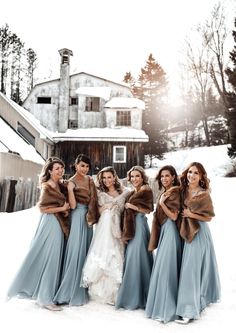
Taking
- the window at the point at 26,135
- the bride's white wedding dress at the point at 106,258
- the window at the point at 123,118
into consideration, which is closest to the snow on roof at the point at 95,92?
the window at the point at 123,118

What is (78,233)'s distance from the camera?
526cm

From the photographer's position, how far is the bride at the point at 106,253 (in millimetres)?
5078

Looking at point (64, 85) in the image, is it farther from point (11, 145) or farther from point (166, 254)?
point (166, 254)

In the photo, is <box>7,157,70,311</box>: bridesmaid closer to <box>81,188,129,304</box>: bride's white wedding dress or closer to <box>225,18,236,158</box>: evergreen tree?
<box>81,188,129,304</box>: bride's white wedding dress

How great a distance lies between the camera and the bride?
16.7ft

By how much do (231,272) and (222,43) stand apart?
28.5 m

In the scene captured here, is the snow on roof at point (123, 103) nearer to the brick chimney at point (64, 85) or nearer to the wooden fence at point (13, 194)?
the brick chimney at point (64, 85)

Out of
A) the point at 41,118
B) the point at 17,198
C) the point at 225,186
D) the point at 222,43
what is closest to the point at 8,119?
the point at 41,118

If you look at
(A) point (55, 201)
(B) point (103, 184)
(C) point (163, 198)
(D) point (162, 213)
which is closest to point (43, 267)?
(A) point (55, 201)

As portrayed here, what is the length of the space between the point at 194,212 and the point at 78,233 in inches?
66.6

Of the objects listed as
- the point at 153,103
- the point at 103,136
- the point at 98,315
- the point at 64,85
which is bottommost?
the point at 98,315

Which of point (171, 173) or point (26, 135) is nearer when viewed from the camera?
point (171, 173)

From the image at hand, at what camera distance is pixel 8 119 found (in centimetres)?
2022

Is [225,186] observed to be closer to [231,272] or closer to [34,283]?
[231,272]
